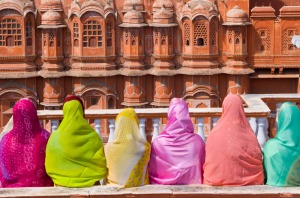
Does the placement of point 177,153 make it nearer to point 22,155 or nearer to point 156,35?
point 22,155

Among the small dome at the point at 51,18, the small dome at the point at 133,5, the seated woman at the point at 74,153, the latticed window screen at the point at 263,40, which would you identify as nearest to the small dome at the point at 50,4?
the small dome at the point at 51,18

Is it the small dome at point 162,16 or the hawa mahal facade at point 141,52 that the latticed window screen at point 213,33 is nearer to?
the hawa mahal facade at point 141,52

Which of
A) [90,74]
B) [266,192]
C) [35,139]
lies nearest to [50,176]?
[35,139]

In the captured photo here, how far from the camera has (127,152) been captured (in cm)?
780

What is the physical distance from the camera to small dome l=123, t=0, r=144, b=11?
21.9 meters

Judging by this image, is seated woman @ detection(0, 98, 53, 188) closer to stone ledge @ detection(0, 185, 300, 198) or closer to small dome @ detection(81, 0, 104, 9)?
stone ledge @ detection(0, 185, 300, 198)

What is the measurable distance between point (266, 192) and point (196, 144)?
2.64 ft

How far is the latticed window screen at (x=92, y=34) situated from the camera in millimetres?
21797

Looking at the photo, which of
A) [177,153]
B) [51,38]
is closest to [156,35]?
[51,38]

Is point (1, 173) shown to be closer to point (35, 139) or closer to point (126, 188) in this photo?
point (35, 139)

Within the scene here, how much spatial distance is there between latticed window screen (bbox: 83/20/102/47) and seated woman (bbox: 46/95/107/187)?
46.1 ft

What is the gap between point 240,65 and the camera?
71.7 ft

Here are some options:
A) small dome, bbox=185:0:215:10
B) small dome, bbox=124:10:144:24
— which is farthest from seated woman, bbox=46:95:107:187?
small dome, bbox=185:0:215:10

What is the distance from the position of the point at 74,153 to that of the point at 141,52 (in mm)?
14402
